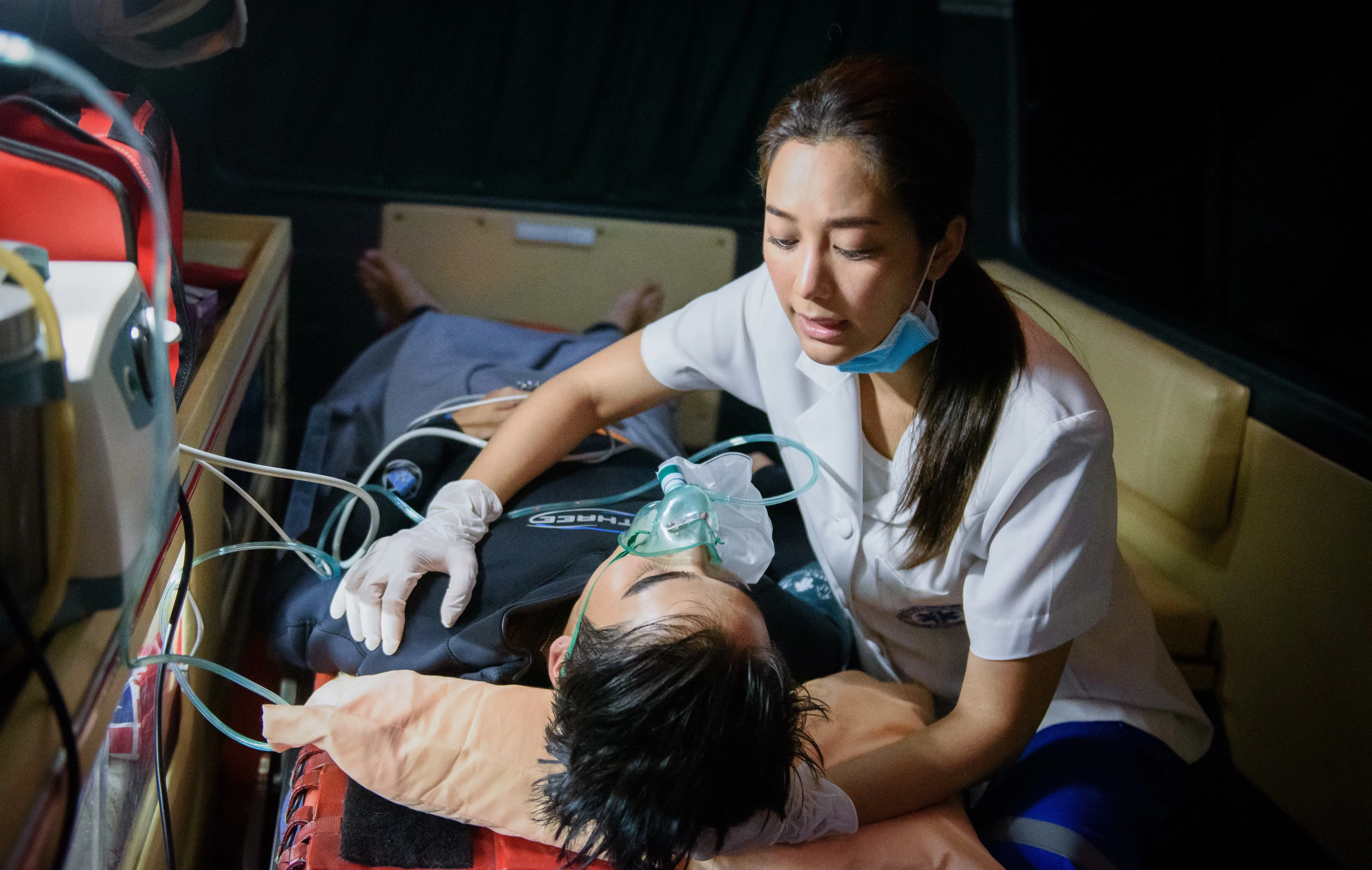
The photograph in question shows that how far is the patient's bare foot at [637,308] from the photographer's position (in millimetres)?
2572

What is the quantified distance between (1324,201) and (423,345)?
2.13 m

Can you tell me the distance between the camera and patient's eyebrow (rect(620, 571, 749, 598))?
116 centimetres

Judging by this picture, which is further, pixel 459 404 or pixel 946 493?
pixel 459 404

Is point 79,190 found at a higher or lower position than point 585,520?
higher

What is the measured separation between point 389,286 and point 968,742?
6.24ft

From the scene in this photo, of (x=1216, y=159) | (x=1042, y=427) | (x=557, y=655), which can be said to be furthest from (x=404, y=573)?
(x=1216, y=159)

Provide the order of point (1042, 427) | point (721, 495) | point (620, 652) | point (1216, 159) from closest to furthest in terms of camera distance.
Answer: point (620, 652)
point (1042, 427)
point (721, 495)
point (1216, 159)

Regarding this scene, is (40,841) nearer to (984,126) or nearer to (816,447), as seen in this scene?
(816,447)

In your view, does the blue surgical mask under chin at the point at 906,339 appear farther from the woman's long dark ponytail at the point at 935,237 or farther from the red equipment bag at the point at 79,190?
the red equipment bag at the point at 79,190

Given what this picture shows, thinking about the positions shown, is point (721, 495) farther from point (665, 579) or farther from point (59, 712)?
point (59, 712)

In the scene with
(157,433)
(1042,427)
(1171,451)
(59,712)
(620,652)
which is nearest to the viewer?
(59,712)

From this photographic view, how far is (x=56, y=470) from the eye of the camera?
0.73 meters

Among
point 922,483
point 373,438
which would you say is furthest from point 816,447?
point 373,438

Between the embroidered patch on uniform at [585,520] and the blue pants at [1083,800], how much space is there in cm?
63
